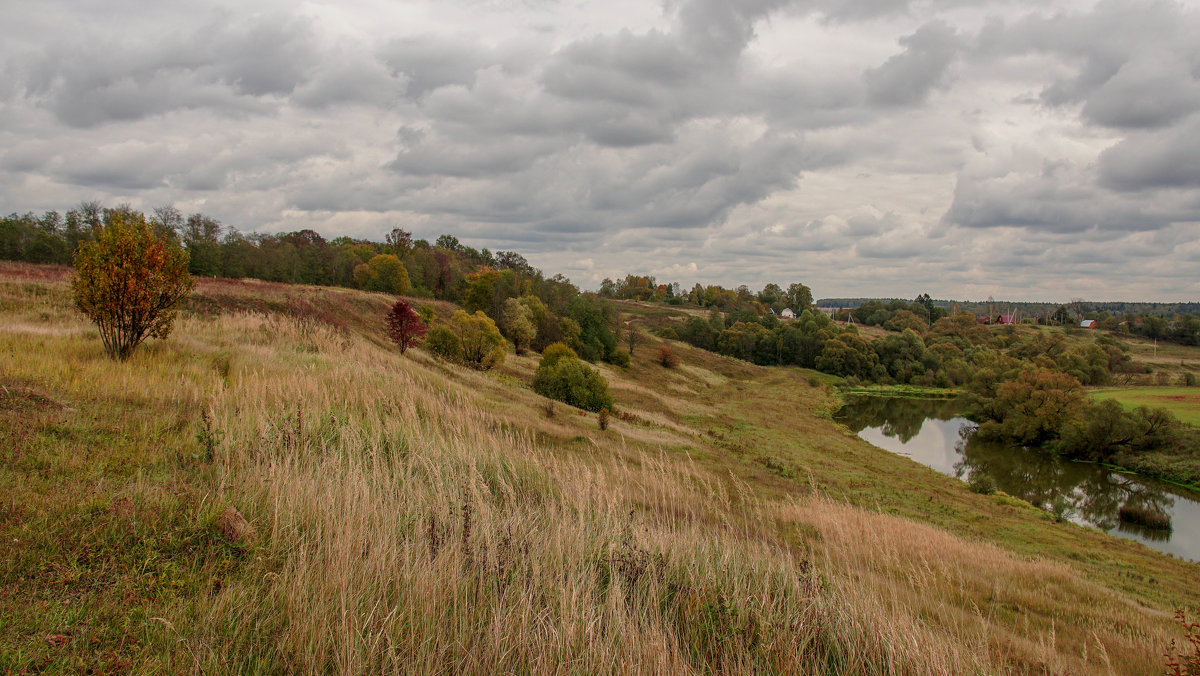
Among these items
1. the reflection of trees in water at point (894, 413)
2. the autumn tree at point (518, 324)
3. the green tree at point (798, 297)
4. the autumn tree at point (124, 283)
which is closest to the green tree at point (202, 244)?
the autumn tree at point (518, 324)

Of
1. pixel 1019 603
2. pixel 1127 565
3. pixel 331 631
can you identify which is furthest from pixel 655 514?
pixel 1127 565

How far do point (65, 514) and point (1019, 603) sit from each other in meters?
12.2

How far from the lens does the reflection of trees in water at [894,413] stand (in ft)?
186

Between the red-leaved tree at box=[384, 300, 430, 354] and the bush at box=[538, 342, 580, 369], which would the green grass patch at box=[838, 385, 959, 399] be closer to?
the bush at box=[538, 342, 580, 369]

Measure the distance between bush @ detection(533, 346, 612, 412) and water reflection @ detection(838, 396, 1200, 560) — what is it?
24.4 metres

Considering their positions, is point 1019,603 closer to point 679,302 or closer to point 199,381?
point 199,381

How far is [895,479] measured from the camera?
90.9 ft

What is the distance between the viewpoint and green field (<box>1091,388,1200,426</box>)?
49.9 m

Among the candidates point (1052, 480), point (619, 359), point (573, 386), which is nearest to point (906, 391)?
point (1052, 480)

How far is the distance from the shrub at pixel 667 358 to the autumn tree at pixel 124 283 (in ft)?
226

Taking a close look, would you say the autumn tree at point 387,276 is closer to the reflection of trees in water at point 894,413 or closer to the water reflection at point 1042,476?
the reflection of trees in water at point 894,413

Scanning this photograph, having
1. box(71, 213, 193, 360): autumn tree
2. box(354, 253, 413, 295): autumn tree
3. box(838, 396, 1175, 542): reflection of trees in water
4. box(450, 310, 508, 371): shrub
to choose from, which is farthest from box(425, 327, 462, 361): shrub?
box(354, 253, 413, 295): autumn tree

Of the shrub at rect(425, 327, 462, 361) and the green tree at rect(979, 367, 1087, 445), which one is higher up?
the shrub at rect(425, 327, 462, 361)

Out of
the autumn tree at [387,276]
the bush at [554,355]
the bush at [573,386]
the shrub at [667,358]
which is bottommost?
the shrub at [667,358]
